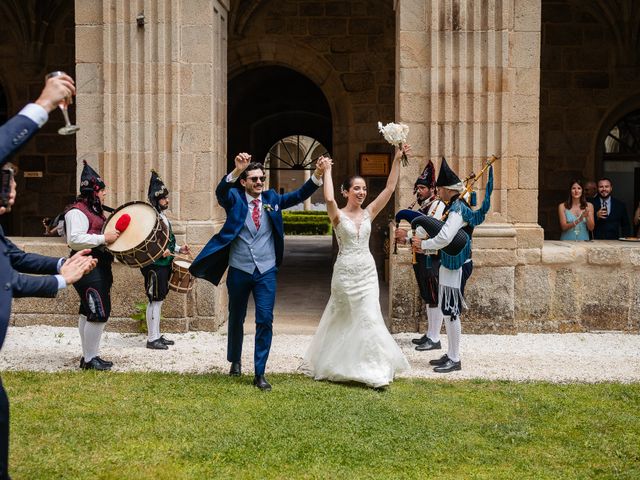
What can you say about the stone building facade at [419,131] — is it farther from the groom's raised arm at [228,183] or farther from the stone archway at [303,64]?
the stone archway at [303,64]

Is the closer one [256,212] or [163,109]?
[256,212]

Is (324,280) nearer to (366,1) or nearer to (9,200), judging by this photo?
(366,1)

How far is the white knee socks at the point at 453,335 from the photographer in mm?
6746

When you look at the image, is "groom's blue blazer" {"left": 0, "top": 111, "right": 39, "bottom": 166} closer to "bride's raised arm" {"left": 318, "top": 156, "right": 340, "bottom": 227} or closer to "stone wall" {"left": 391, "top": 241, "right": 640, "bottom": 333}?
"bride's raised arm" {"left": 318, "top": 156, "right": 340, "bottom": 227}

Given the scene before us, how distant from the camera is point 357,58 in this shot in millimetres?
12367

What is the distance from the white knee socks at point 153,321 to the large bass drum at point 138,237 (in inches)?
39.8

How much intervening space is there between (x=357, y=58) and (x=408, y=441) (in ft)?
28.2

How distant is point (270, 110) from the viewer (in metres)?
18.8

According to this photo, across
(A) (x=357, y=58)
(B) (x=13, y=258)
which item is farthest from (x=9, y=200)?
(A) (x=357, y=58)

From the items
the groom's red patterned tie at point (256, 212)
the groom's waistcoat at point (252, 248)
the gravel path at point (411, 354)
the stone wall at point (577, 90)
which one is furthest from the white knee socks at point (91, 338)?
the stone wall at point (577, 90)

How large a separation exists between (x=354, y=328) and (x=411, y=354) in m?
1.47

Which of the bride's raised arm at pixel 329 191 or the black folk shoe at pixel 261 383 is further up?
the bride's raised arm at pixel 329 191

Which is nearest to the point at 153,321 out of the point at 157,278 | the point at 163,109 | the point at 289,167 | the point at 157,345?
the point at 157,345

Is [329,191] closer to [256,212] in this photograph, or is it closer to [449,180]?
[256,212]
